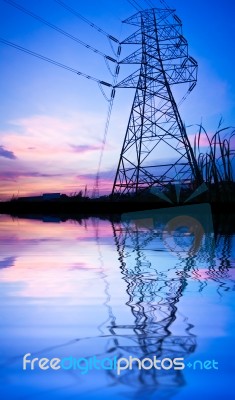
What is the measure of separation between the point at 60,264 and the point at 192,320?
162 cm

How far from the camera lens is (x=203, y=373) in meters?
1.06

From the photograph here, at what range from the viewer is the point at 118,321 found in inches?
59.5

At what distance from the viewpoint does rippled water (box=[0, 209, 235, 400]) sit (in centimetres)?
100

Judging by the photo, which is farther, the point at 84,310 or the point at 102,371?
the point at 84,310

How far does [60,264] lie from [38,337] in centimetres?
163

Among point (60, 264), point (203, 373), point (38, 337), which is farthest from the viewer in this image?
point (60, 264)

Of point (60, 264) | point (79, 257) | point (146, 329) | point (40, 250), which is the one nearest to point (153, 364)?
point (146, 329)

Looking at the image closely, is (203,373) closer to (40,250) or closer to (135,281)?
(135,281)

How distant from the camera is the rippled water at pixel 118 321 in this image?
100cm

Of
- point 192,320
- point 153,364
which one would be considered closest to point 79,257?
point 192,320

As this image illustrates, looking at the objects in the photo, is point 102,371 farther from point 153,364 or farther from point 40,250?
point 40,250

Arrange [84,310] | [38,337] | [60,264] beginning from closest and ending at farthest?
1. [38,337]
2. [84,310]
3. [60,264]

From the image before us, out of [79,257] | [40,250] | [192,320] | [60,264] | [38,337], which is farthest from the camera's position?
[40,250]

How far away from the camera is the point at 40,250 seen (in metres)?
3.89
